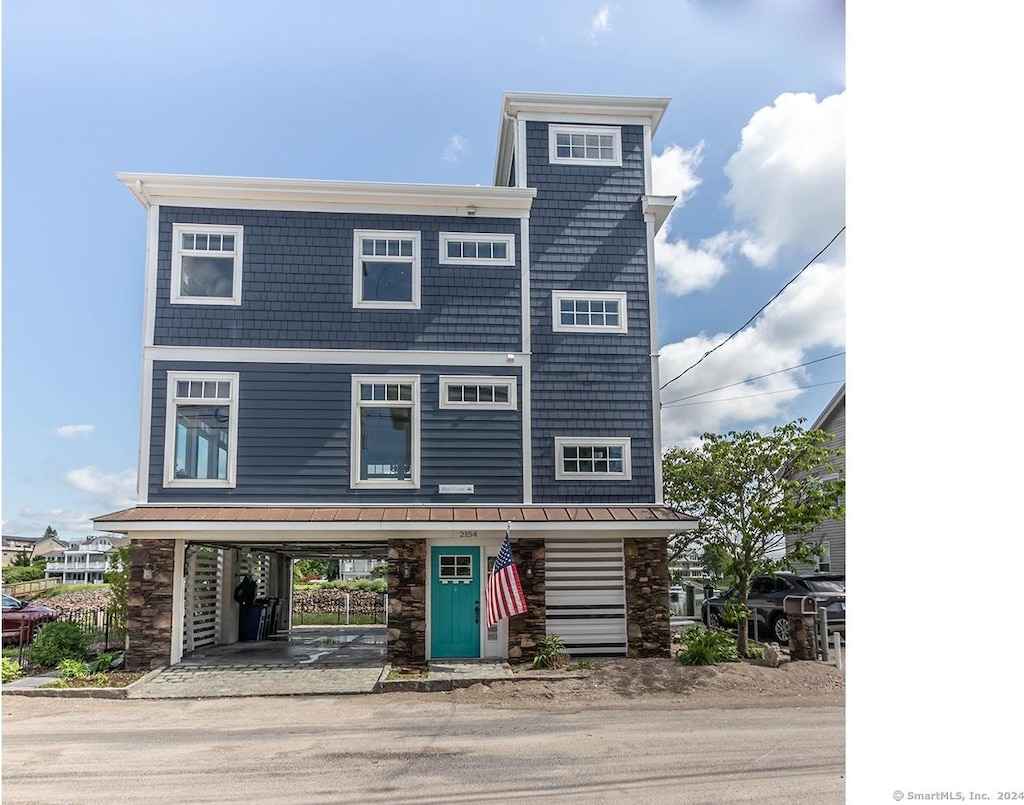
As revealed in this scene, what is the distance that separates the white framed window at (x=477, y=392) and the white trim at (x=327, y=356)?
0.90 ft

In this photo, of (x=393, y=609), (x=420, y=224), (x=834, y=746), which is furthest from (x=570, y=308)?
(x=834, y=746)

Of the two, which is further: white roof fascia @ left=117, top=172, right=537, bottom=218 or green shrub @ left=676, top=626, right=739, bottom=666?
white roof fascia @ left=117, top=172, right=537, bottom=218

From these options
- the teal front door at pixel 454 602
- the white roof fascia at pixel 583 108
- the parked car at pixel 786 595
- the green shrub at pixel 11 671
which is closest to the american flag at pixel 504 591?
the teal front door at pixel 454 602

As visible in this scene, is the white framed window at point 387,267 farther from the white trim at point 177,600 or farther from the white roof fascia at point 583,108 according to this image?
the white trim at point 177,600

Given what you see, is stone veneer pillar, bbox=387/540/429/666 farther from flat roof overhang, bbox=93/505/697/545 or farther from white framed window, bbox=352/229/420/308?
white framed window, bbox=352/229/420/308

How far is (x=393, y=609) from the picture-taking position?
13.9m

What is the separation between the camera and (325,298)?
588 inches

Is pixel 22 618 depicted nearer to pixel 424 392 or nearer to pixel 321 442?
pixel 321 442

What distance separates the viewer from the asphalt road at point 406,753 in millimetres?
7008

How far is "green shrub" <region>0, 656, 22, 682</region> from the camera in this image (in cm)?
1298

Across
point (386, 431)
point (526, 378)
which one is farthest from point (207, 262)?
point (526, 378)

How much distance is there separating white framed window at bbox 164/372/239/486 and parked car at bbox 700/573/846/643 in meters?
9.70

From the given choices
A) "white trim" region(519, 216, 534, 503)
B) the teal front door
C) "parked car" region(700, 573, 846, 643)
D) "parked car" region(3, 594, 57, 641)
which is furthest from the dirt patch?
"parked car" region(3, 594, 57, 641)
